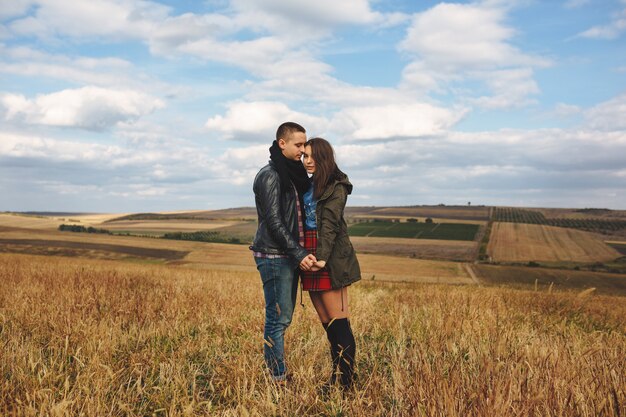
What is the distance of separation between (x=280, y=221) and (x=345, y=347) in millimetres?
1226

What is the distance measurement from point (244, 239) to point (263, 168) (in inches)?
2672

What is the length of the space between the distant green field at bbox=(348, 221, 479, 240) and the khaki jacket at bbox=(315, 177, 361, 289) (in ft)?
250

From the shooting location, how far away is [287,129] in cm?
415

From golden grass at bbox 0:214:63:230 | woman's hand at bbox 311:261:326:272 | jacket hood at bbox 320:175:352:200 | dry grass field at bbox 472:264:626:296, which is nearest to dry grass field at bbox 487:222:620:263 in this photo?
dry grass field at bbox 472:264:626:296

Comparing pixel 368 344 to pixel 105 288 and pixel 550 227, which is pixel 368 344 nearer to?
pixel 105 288

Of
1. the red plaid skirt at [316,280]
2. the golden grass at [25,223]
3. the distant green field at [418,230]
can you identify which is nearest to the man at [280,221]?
the red plaid skirt at [316,280]

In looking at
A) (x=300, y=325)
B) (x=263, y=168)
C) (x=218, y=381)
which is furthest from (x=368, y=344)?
(x=263, y=168)

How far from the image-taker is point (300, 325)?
574 cm

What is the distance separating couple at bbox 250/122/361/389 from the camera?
154 inches

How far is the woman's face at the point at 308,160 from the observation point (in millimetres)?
4080

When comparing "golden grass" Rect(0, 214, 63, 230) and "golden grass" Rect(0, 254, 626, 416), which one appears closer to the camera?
"golden grass" Rect(0, 254, 626, 416)

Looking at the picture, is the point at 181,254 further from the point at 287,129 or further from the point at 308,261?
the point at 308,261

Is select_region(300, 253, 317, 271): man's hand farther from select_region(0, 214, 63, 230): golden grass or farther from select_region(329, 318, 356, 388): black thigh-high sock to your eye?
select_region(0, 214, 63, 230): golden grass

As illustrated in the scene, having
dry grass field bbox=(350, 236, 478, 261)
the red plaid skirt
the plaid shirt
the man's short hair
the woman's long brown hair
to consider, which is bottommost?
dry grass field bbox=(350, 236, 478, 261)
